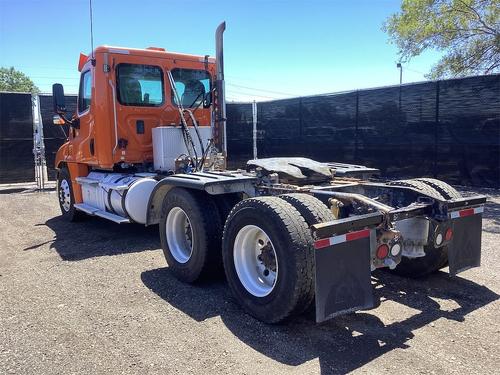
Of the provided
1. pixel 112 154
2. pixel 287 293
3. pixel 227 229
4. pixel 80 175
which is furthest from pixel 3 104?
pixel 287 293

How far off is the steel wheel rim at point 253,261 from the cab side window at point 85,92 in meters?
4.70

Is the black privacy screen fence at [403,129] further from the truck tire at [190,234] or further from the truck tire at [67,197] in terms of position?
the truck tire at [190,234]

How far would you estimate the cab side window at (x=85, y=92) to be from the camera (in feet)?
24.8

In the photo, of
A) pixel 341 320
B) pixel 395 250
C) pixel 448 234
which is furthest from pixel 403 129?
pixel 341 320

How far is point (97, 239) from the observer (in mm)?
7117

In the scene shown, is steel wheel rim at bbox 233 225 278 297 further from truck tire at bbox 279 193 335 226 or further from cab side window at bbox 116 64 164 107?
cab side window at bbox 116 64 164 107

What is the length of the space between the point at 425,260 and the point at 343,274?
168cm

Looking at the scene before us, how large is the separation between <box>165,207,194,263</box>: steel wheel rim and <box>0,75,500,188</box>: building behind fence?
7.95 metres

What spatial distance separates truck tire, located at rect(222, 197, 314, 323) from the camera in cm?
350

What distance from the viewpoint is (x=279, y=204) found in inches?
148

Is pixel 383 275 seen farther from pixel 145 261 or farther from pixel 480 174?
pixel 480 174

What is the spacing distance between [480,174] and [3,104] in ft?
42.9

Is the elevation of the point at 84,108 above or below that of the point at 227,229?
above

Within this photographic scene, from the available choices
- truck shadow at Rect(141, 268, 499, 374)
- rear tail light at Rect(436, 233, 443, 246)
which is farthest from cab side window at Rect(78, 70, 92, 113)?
rear tail light at Rect(436, 233, 443, 246)
